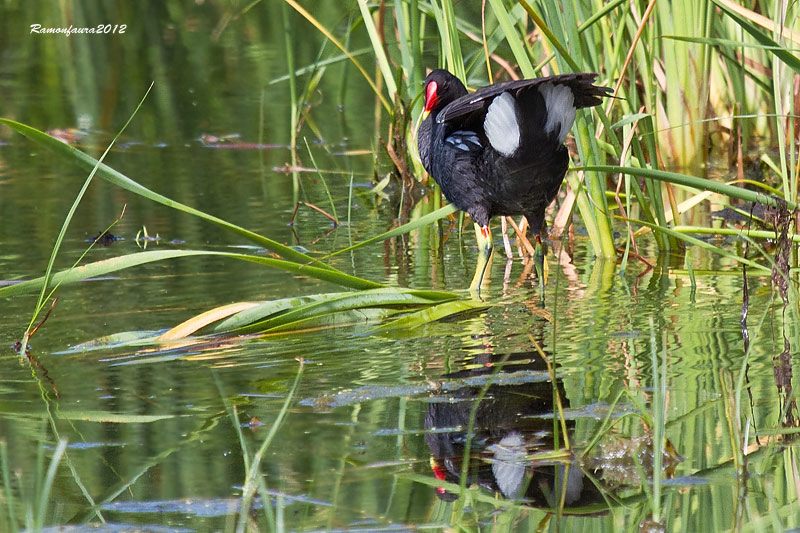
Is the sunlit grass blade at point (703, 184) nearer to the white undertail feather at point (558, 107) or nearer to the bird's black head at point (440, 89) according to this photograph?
the white undertail feather at point (558, 107)

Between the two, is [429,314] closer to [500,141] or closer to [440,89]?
[500,141]

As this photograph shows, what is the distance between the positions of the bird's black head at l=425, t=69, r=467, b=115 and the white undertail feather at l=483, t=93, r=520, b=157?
59 centimetres

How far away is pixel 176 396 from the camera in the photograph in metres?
2.34

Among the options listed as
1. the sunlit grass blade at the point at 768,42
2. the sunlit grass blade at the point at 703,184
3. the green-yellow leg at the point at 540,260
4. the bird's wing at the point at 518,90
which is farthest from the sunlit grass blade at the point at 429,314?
the sunlit grass blade at the point at 768,42

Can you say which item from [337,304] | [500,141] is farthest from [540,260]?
[337,304]

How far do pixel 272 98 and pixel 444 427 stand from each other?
5542mm

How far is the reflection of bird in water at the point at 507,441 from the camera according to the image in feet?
5.83

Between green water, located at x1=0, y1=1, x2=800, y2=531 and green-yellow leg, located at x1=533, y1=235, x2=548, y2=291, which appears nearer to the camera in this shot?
green water, located at x1=0, y1=1, x2=800, y2=531

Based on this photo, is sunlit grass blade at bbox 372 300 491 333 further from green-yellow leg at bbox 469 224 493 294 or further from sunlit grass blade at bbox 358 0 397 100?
sunlit grass blade at bbox 358 0 397 100

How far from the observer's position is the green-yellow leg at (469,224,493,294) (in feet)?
11.0

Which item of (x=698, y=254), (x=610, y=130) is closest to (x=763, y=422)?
(x=610, y=130)

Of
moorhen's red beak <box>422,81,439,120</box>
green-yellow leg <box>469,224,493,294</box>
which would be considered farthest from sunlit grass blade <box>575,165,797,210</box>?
moorhen's red beak <box>422,81,439,120</box>

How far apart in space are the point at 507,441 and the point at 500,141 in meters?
1.21

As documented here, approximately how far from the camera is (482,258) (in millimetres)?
3514
